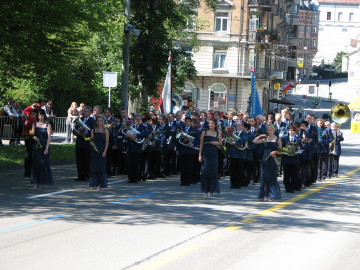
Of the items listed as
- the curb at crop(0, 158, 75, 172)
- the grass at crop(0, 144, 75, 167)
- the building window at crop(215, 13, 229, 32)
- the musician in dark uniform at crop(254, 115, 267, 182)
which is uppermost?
the building window at crop(215, 13, 229, 32)

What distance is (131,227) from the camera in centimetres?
1070

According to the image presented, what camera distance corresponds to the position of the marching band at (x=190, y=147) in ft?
55.7

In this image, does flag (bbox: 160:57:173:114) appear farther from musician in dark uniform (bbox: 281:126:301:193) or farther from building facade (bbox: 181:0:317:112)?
building facade (bbox: 181:0:317:112)

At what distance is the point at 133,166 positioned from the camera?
17609mm

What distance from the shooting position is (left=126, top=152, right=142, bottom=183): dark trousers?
17.6m

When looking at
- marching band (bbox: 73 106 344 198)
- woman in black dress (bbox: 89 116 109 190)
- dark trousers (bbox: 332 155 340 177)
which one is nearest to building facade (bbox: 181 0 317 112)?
dark trousers (bbox: 332 155 340 177)

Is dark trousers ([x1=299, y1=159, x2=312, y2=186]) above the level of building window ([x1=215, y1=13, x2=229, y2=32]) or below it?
below

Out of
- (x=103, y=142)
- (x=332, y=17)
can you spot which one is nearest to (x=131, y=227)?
(x=103, y=142)

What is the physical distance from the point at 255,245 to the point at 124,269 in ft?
8.07

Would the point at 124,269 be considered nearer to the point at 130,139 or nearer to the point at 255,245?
the point at 255,245

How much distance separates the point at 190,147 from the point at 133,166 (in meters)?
1.58

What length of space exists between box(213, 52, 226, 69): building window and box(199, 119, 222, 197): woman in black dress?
151 feet

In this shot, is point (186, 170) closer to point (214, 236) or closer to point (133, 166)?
point (133, 166)

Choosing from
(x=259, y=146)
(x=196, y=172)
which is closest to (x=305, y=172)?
(x=259, y=146)
